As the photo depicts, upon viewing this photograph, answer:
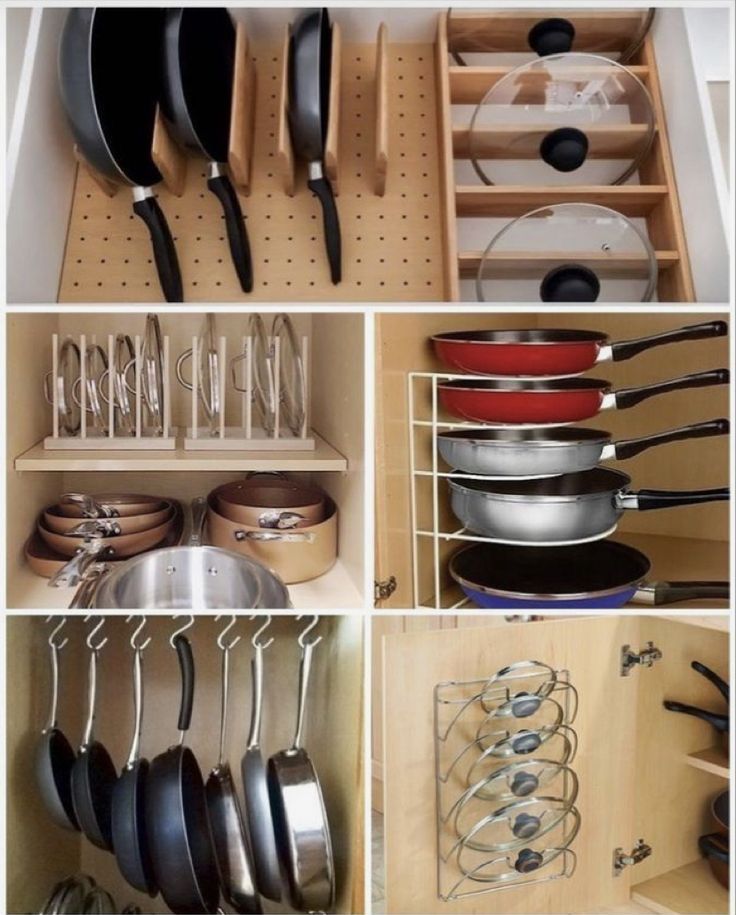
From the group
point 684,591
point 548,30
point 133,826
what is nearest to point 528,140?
point 548,30

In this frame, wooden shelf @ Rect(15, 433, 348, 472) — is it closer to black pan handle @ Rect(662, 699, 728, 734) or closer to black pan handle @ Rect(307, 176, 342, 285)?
black pan handle @ Rect(307, 176, 342, 285)

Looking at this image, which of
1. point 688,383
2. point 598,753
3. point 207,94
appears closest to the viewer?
point 688,383

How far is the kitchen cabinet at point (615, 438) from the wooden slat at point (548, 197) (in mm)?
203

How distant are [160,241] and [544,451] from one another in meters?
0.59

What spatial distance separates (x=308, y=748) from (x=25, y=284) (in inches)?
29.8

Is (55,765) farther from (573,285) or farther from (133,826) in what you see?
(573,285)

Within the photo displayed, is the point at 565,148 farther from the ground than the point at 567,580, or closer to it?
farther from the ground

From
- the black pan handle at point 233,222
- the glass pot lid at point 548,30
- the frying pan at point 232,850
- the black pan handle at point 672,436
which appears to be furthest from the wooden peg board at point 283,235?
the frying pan at point 232,850

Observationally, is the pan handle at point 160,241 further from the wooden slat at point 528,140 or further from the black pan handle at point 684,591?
the black pan handle at point 684,591

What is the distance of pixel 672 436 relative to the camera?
98cm

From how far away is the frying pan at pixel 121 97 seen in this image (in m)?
1.09

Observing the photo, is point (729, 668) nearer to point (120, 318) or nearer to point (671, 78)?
point (671, 78)

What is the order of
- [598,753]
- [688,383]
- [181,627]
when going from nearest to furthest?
[688,383]
[598,753]
[181,627]

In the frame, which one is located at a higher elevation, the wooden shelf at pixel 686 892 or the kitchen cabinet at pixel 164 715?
the kitchen cabinet at pixel 164 715
